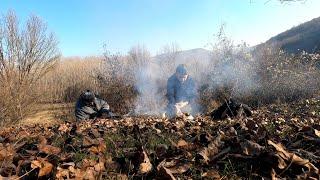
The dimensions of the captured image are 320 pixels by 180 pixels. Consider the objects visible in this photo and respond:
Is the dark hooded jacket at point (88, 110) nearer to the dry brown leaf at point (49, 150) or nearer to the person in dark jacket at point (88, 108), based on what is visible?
the person in dark jacket at point (88, 108)

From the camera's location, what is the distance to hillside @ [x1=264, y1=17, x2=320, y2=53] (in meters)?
40.7

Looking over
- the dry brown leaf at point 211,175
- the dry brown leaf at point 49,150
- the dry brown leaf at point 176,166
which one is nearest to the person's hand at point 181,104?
the dry brown leaf at point 49,150

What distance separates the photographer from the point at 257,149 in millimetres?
3238

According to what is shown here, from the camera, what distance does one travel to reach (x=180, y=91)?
577 inches

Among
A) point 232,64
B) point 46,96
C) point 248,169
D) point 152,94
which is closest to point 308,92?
point 232,64

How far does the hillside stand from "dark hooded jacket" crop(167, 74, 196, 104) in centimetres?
2379

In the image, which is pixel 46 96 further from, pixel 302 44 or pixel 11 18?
pixel 302 44

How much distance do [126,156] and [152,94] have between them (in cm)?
1566

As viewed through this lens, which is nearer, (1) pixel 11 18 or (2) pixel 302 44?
(1) pixel 11 18

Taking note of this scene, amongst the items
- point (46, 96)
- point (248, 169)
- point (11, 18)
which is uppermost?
point (11, 18)

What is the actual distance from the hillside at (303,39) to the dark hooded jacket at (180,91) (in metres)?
23.8

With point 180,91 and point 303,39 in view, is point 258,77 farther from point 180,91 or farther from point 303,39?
point 303,39

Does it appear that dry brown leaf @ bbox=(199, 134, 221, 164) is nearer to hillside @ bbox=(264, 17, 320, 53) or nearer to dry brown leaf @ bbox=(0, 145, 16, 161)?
dry brown leaf @ bbox=(0, 145, 16, 161)

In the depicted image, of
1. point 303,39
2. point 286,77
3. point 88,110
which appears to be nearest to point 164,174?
point 88,110
